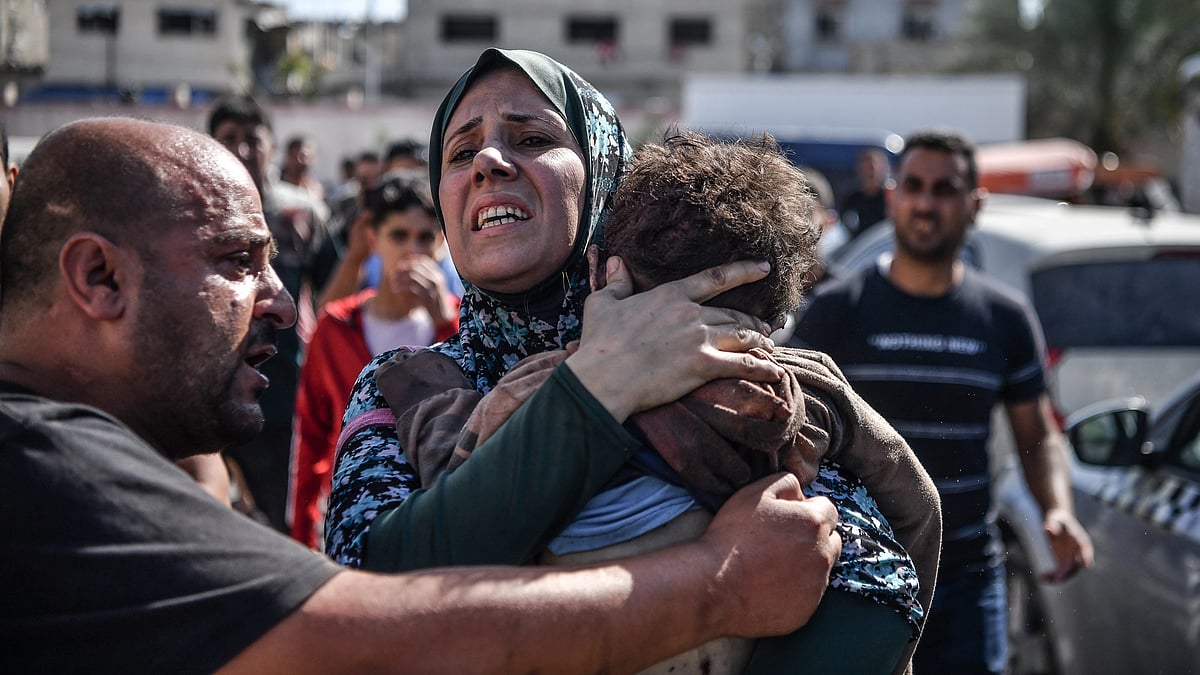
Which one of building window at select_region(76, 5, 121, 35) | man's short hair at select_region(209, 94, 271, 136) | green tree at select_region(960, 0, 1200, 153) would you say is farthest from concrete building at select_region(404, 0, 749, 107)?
man's short hair at select_region(209, 94, 271, 136)

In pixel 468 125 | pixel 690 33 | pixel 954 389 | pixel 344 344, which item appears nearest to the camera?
pixel 468 125

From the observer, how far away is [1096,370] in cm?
571

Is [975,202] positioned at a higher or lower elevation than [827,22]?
lower

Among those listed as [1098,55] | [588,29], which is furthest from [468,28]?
[1098,55]

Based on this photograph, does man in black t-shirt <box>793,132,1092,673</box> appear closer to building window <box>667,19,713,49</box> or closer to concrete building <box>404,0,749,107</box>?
concrete building <box>404,0,749,107</box>

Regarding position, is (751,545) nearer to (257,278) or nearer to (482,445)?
(482,445)

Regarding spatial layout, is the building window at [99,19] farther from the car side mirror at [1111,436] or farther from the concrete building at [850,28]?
the concrete building at [850,28]

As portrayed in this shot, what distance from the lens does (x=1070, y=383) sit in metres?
5.68

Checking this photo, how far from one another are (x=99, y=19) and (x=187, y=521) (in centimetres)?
2911

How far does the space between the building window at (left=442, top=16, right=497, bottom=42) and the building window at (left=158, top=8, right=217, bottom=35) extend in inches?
393

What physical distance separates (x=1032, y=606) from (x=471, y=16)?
147 ft

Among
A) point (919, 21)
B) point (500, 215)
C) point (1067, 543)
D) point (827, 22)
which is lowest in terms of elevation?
point (1067, 543)

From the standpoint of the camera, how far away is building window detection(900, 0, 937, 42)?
53000 millimetres

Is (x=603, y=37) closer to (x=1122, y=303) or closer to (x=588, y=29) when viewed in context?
(x=588, y=29)
